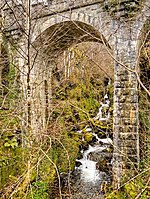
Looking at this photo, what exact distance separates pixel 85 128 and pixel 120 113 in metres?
5.19

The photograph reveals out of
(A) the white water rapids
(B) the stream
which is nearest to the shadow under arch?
(B) the stream

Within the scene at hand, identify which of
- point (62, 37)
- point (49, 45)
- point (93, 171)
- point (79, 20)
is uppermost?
point (79, 20)

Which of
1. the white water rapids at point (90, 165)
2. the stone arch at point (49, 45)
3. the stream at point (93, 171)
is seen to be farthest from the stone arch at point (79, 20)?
the white water rapids at point (90, 165)

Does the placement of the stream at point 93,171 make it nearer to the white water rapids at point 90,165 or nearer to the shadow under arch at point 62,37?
the white water rapids at point 90,165

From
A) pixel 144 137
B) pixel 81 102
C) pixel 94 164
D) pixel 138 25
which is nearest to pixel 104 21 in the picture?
pixel 138 25

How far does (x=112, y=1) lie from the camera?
6738 mm

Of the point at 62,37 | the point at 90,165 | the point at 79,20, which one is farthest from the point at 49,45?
the point at 90,165

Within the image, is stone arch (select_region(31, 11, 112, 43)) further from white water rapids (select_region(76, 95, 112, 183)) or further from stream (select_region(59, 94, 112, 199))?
white water rapids (select_region(76, 95, 112, 183))

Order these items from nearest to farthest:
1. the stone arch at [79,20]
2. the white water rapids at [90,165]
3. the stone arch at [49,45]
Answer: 1. the stone arch at [79,20]
2. the stone arch at [49,45]
3. the white water rapids at [90,165]

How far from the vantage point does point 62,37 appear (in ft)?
28.6

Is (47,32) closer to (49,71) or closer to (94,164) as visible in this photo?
(49,71)

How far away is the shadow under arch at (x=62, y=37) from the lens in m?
7.73

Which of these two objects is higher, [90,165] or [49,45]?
[49,45]

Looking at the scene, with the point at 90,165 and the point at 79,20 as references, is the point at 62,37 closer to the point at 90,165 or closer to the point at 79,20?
the point at 79,20
